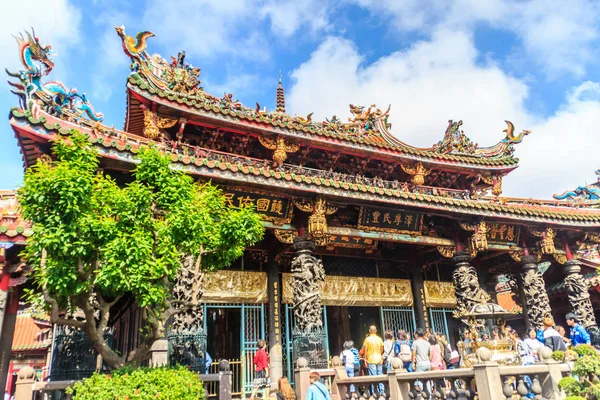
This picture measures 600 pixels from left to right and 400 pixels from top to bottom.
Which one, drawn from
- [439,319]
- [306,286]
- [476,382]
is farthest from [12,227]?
[439,319]

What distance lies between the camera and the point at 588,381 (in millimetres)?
5590

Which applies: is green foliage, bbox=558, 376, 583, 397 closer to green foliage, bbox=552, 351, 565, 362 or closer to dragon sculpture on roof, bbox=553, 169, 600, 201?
green foliage, bbox=552, 351, 565, 362

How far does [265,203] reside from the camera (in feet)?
32.9

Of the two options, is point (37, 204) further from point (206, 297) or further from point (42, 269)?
point (206, 297)

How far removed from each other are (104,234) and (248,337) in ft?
20.9

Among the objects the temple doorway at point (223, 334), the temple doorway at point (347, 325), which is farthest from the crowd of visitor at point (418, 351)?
the temple doorway at point (347, 325)

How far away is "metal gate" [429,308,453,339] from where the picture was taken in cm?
1360

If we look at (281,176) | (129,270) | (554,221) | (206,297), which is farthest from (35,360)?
(554,221)

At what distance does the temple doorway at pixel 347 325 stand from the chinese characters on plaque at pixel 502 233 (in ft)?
14.6

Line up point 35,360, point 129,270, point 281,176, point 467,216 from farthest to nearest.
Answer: point 35,360
point 467,216
point 281,176
point 129,270

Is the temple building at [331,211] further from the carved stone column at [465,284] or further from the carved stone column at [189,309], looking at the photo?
the carved stone column at [189,309]

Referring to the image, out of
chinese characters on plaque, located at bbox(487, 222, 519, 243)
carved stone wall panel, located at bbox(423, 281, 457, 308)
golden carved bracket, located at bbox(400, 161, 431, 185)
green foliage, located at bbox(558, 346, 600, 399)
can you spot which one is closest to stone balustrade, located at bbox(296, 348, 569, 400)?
green foliage, located at bbox(558, 346, 600, 399)

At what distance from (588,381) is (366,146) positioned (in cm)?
852

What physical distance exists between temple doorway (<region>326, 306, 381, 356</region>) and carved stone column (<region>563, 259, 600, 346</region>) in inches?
229
